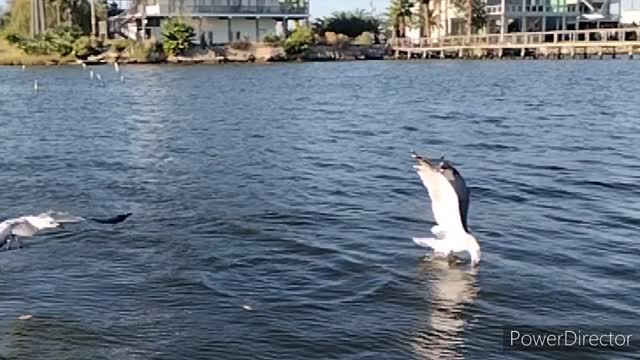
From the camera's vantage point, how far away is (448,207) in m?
13.3

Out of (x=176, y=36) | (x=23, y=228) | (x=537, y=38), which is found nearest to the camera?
(x=23, y=228)

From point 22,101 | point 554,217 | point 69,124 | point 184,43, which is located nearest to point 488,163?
point 554,217

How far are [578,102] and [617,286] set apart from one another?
118 ft

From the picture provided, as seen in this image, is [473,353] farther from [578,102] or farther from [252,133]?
[578,102]

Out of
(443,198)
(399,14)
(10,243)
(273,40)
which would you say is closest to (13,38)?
(273,40)

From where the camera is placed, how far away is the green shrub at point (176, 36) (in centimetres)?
11200

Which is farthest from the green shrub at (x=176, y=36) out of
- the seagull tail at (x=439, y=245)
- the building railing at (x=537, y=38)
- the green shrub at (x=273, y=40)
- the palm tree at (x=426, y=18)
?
the seagull tail at (x=439, y=245)

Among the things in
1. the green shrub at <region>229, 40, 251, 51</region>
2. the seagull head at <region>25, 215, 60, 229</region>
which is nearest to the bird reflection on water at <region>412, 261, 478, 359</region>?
the seagull head at <region>25, 215, 60, 229</region>

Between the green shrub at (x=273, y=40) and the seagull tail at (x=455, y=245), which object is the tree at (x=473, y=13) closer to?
the green shrub at (x=273, y=40)

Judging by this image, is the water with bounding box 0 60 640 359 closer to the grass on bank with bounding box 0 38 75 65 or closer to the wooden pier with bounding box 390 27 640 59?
the wooden pier with bounding box 390 27 640 59

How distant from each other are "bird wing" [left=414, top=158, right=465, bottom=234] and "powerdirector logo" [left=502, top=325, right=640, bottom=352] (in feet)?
7.65

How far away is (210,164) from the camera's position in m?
26.7

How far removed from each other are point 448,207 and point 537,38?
10749 cm

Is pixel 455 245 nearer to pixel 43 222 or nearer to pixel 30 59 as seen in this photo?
pixel 43 222
